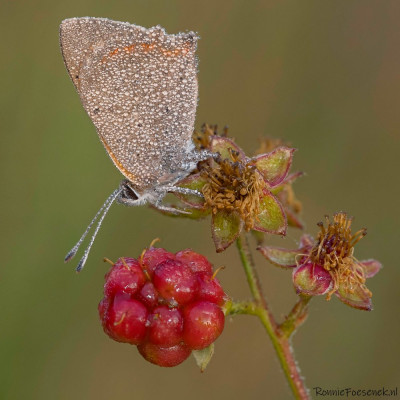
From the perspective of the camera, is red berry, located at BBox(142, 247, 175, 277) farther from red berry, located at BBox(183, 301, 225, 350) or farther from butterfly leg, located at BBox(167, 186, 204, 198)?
butterfly leg, located at BBox(167, 186, 204, 198)

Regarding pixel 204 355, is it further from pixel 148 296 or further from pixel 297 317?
pixel 297 317

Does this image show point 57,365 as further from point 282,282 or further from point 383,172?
point 383,172

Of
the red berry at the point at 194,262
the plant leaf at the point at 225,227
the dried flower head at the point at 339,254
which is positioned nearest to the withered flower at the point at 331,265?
the dried flower head at the point at 339,254

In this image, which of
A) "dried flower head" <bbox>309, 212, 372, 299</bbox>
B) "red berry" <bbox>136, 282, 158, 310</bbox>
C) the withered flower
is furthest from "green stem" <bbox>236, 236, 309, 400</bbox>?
"red berry" <bbox>136, 282, 158, 310</bbox>

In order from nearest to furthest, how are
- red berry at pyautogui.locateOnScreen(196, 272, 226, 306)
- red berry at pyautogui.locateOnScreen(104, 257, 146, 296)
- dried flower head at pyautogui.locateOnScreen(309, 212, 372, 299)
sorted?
red berry at pyautogui.locateOnScreen(104, 257, 146, 296)
red berry at pyautogui.locateOnScreen(196, 272, 226, 306)
dried flower head at pyautogui.locateOnScreen(309, 212, 372, 299)

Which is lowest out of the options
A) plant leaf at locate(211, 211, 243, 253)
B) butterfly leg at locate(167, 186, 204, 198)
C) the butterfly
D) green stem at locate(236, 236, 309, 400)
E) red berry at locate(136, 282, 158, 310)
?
green stem at locate(236, 236, 309, 400)

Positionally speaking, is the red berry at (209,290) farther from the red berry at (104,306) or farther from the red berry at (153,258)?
the red berry at (104,306)
